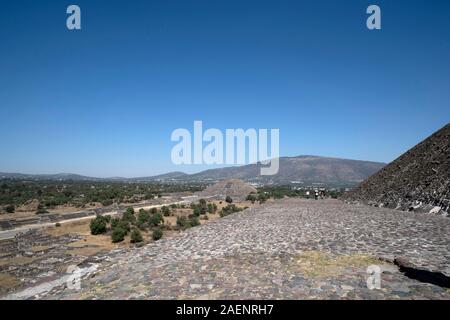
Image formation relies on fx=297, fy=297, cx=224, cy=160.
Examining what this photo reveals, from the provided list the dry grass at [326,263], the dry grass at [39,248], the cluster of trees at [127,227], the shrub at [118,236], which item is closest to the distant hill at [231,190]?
the cluster of trees at [127,227]

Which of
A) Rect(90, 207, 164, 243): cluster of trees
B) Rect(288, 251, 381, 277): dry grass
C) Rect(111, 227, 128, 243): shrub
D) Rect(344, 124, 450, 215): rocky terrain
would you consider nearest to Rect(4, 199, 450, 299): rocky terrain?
Rect(288, 251, 381, 277): dry grass

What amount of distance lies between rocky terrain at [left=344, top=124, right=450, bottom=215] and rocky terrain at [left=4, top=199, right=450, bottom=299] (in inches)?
271

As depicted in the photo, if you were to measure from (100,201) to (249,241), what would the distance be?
54.6 metres

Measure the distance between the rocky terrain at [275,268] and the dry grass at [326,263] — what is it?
20 millimetres

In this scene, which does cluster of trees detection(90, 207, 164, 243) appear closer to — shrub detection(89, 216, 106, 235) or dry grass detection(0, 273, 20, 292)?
shrub detection(89, 216, 106, 235)

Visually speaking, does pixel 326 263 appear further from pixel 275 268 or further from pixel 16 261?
pixel 16 261

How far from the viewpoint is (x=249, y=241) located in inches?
365

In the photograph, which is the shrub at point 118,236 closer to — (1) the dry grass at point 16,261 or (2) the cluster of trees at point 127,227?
(2) the cluster of trees at point 127,227

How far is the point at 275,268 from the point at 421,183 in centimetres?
1712

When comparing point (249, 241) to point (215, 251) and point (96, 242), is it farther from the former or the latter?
point (96, 242)

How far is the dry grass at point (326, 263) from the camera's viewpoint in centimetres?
597

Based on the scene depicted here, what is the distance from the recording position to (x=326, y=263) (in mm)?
6527

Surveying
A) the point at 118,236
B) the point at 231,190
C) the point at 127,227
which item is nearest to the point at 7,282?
the point at 118,236

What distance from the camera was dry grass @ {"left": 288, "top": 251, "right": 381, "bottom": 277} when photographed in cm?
597
